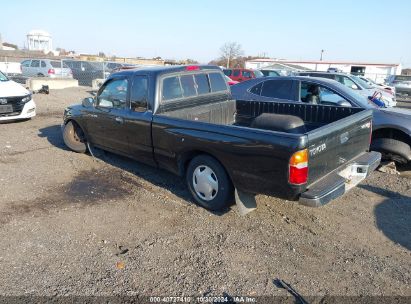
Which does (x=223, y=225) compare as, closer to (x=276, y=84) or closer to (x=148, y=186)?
(x=148, y=186)

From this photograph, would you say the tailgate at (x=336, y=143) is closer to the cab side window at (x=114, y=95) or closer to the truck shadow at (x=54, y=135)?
the cab side window at (x=114, y=95)

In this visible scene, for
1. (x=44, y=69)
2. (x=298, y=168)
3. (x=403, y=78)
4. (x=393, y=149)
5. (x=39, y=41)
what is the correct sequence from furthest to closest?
(x=39, y=41)
(x=403, y=78)
(x=44, y=69)
(x=393, y=149)
(x=298, y=168)

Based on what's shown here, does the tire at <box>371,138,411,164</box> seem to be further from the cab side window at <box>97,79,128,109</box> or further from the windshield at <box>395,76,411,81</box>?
the windshield at <box>395,76,411,81</box>

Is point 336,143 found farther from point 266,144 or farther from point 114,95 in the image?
point 114,95

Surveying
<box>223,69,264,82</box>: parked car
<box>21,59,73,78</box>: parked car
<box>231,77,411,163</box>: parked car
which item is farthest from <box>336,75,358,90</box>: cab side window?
<box>21,59,73,78</box>: parked car

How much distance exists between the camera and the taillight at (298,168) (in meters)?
3.19

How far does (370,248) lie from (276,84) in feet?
14.4

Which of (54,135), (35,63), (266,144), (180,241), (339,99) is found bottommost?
(180,241)

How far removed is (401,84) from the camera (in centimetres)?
2180

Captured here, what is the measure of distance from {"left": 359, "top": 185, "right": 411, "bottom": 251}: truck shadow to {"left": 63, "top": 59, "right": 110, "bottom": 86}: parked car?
22.4m

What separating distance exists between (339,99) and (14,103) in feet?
26.8

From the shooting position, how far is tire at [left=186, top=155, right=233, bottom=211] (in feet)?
13.2

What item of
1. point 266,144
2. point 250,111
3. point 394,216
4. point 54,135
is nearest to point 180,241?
point 266,144

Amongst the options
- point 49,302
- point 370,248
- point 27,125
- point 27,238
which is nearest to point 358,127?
point 370,248
